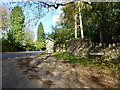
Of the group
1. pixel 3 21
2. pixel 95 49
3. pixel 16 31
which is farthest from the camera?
pixel 16 31

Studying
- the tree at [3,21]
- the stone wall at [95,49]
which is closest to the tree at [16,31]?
the tree at [3,21]

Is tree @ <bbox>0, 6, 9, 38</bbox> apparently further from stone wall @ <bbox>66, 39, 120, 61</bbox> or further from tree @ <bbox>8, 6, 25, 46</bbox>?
stone wall @ <bbox>66, 39, 120, 61</bbox>

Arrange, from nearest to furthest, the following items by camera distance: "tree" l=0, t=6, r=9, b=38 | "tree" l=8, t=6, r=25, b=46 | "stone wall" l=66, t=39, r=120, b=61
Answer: "stone wall" l=66, t=39, r=120, b=61 → "tree" l=0, t=6, r=9, b=38 → "tree" l=8, t=6, r=25, b=46

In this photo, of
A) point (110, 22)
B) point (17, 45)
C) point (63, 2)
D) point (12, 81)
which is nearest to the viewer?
point (12, 81)

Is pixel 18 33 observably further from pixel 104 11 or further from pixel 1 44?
pixel 104 11

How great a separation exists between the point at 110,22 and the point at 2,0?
23.1 ft

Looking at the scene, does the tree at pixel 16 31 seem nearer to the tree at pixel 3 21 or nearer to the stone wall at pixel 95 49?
the tree at pixel 3 21

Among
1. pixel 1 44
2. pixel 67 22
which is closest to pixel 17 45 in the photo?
pixel 1 44

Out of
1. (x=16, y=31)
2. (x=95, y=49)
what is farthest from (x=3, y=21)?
(x=95, y=49)

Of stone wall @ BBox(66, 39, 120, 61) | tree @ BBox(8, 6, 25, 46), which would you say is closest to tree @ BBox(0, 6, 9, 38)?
tree @ BBox(8, 6, 25, 46)

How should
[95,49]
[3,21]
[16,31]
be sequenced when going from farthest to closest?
1. [16,31]
2. [3,21]
3. [95,49]

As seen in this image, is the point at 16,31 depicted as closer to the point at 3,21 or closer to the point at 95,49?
the point at 3,21

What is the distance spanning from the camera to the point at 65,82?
11.2ft

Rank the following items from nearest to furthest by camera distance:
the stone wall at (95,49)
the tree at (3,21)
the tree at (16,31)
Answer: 1. the stone wall at (95,49)
2. the tree at (3,21)
3. the tree at (16,31)
